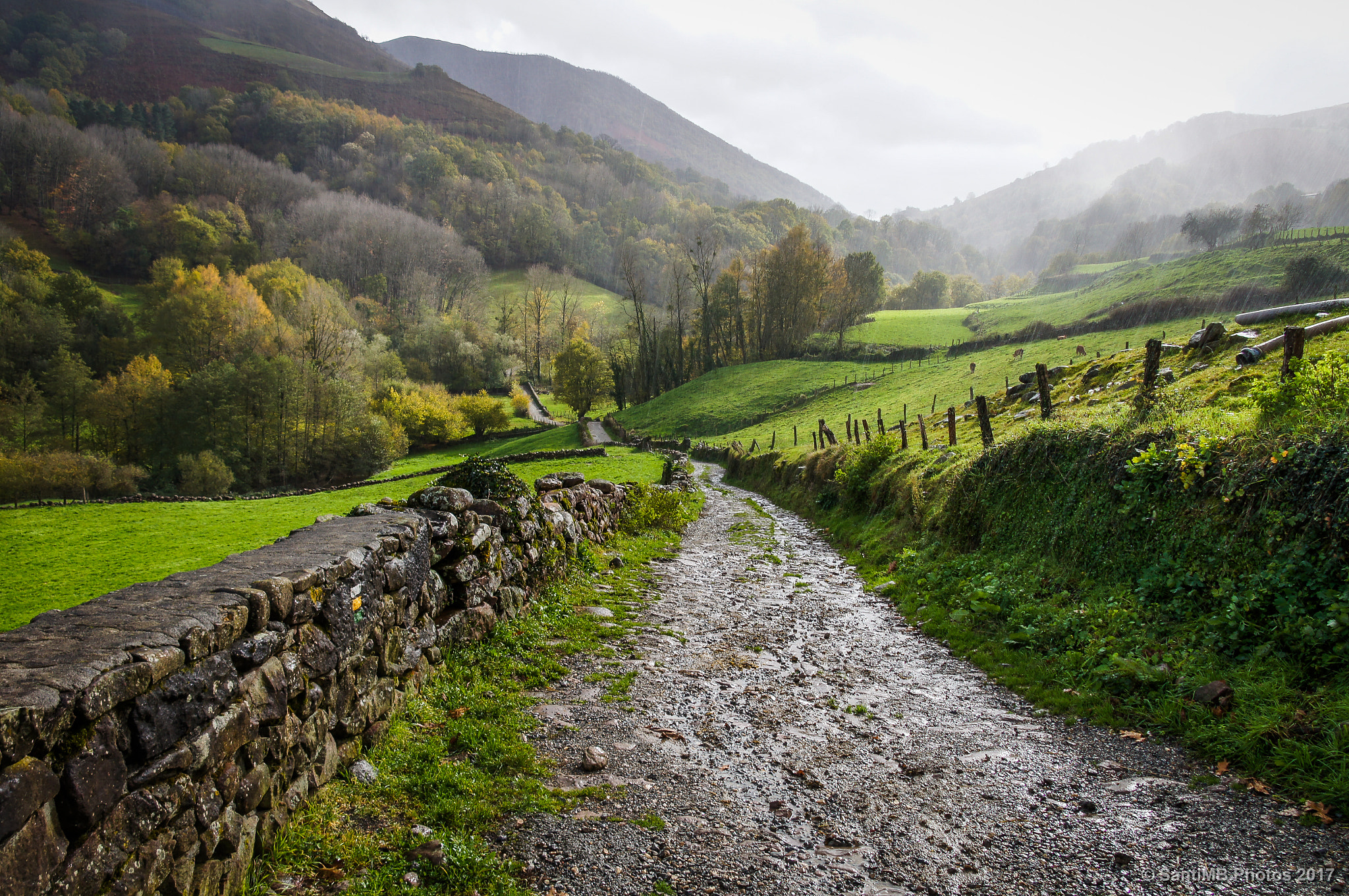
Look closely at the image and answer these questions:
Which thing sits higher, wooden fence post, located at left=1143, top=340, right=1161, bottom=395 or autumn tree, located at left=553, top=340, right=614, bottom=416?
autumn tree, located at left=553, top=340, right=614, bottom=416

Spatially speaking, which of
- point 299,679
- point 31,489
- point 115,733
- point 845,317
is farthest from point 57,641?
point 845,317

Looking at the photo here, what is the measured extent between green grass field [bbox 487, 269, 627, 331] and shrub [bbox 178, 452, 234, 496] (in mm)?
74371

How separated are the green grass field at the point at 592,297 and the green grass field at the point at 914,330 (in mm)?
50074

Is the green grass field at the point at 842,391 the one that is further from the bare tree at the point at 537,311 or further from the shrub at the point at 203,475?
the bare tree at the point at 537,311

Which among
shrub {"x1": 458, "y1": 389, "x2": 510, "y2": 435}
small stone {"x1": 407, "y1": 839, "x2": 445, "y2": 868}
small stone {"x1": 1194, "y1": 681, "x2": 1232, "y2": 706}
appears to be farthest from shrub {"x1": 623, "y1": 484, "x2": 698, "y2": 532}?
shrub {"x1": 458, "y1": 389, "x2": 510, "y2": 435}

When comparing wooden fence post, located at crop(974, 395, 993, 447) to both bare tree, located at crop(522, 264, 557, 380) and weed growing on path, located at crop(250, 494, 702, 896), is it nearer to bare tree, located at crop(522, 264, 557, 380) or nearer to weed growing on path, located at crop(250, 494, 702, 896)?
weed growing on path, located at crop(250, 494, 702, 896)

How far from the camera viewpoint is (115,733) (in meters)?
2.89

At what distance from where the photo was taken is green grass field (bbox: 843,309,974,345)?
68312mm

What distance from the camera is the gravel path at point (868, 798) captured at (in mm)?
4066

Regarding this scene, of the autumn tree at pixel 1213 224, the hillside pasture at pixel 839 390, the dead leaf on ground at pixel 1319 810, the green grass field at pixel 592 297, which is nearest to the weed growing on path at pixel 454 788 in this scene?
the dead leaf on ground at pixel 1319 810

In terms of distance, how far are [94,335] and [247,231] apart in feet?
140

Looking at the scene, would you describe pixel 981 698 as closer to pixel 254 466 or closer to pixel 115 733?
pixel 115 733

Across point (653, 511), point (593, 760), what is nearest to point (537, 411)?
point (653, 511)

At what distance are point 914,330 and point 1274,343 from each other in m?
65.1
